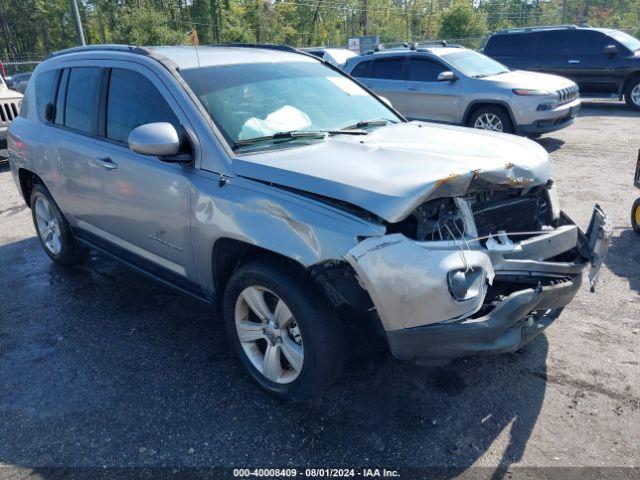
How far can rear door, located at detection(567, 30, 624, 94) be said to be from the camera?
532 inches

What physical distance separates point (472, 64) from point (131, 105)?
8.27m

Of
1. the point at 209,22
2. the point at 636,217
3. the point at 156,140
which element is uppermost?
the point at 209,22

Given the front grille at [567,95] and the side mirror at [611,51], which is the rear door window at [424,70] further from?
the side mirror at [611,51]

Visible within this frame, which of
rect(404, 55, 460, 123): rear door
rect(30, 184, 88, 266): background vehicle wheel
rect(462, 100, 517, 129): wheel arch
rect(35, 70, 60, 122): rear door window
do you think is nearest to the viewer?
rect(35, 70, 60, 122): rear door window

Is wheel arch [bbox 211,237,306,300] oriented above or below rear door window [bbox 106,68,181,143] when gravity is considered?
below

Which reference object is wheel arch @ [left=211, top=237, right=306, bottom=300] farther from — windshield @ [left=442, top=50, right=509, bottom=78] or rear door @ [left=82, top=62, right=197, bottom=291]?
windshield @ [left=442, top=50, right=509, bottom=78]

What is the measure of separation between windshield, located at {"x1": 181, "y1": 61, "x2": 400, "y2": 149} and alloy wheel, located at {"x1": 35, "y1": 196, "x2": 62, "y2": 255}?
2.52 meters

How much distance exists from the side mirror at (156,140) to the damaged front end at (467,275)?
1318 mm

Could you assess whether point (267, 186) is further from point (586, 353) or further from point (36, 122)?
point (36, 122)

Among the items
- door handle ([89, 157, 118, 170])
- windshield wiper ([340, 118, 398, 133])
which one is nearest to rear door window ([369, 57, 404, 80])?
windshield wiper ([340, 118, 398, 133])

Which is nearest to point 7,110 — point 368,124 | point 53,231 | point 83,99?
point 53,231

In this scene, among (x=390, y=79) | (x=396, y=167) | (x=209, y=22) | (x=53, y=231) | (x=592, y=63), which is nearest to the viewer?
(x=396, y=167)

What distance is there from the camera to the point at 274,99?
365cm

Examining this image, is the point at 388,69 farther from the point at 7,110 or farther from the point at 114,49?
the point at 114,49
